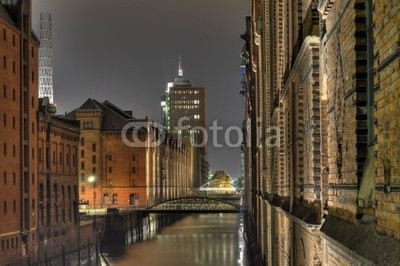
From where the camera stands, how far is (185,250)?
217 feet

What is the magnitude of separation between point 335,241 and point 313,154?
3.03m

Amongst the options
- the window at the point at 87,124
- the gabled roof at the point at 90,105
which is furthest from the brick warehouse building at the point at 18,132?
the window at the point at 87,124

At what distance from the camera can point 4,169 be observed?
40.8m

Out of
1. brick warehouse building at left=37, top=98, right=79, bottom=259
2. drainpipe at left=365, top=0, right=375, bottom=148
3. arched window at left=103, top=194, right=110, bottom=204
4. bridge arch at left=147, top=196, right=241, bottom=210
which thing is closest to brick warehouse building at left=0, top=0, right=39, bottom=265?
brick warehouse building at left=37, top=98, right=79, bottom=259

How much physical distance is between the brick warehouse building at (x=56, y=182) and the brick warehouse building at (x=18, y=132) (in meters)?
2.58

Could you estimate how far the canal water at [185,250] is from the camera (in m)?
56.2

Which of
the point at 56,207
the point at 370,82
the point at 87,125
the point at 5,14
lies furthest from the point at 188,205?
the point at 370,82

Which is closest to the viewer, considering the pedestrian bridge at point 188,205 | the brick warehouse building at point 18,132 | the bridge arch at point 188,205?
the brick warehouse building at point 18,132

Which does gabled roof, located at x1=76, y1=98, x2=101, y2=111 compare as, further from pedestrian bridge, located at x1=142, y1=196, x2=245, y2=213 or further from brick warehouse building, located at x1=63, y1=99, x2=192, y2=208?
pedestrian bridge, located at x1=142, y1=196, x2=245, y2=213

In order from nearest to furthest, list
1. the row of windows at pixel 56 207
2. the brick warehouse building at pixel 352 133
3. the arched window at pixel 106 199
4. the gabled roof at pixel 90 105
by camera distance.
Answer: the brick warehouse building at pixel 352 133
the row of windows at pixel 56 207
the gabled roof at pixel 90 105
the arched window at pixel 106 199

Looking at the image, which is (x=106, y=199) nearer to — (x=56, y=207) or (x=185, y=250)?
(x=185, y=250)

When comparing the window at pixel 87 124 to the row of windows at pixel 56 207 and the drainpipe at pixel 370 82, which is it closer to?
the row of windows at pixel 56 207

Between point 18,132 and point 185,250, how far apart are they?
87.6 feet

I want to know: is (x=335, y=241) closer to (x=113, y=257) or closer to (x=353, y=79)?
(x=353, y=79)
